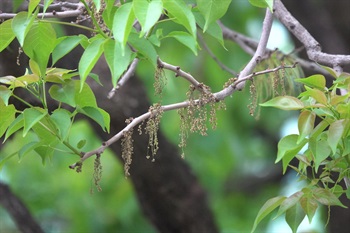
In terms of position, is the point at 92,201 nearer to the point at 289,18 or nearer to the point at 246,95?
the point at 246,95

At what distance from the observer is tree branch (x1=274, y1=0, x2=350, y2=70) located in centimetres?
260

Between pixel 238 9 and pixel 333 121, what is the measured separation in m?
3.70

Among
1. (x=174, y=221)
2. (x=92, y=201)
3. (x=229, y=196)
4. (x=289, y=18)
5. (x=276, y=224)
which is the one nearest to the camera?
(x=289, y=18)

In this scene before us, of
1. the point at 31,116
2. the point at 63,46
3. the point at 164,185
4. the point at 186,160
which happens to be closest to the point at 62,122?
the point at 31,116

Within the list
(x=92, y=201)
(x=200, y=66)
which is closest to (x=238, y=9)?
(x=200, y=66)

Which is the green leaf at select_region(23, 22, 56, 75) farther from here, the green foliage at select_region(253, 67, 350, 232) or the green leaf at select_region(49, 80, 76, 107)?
the green foliage at select_region(253, 67, 350, 232)

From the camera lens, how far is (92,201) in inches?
220

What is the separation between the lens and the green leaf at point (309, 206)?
228cm

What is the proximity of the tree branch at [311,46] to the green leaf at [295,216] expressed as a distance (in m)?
0.50

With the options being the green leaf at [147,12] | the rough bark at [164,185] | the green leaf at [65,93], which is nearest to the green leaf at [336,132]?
the green leaf at [147,12]

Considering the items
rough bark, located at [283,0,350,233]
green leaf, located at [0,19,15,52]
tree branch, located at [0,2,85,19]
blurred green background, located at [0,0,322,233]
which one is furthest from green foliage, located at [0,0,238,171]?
rough bark, located at [283,0,350,233]

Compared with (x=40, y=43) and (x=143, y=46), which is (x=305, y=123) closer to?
(x=143, y=46)

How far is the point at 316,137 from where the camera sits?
2.22 meters

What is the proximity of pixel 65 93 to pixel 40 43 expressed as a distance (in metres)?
0.18
